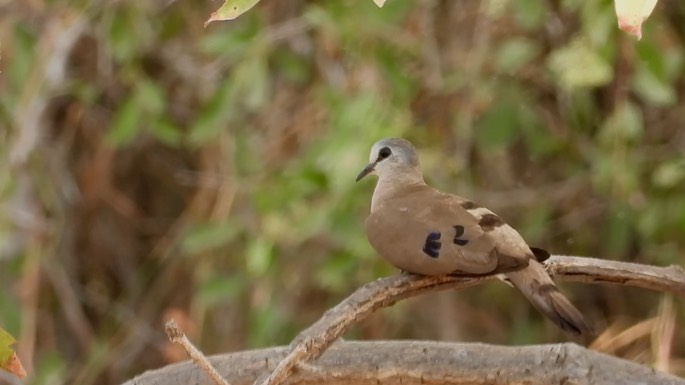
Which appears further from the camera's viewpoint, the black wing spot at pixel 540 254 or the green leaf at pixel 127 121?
the green leaf at pixel 127 121

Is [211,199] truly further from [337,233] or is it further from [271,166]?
[337,233]

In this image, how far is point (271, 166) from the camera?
9.40ft

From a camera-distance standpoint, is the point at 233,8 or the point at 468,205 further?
the point at 468,205

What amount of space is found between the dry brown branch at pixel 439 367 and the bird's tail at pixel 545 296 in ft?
0.14

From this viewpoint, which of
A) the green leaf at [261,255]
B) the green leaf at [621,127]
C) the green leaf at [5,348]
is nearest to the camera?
the green leaf at [5,348]

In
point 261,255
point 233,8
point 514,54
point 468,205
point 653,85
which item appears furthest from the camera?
point 514,54

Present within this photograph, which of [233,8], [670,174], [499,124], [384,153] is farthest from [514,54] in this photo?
[233,8]

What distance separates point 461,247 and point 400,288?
0.26 feet

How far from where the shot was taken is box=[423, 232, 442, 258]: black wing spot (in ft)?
4.49

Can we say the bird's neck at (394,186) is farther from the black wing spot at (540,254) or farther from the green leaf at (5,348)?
the green leaf at (5,348)

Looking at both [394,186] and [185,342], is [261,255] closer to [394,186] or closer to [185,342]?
[394,186]

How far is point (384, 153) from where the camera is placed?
68.6 inches

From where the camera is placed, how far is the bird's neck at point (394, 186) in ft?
5.17

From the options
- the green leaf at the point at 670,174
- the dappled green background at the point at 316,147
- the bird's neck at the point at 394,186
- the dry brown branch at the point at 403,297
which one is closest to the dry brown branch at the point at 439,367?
the dry brown branch at the point at 403,297
